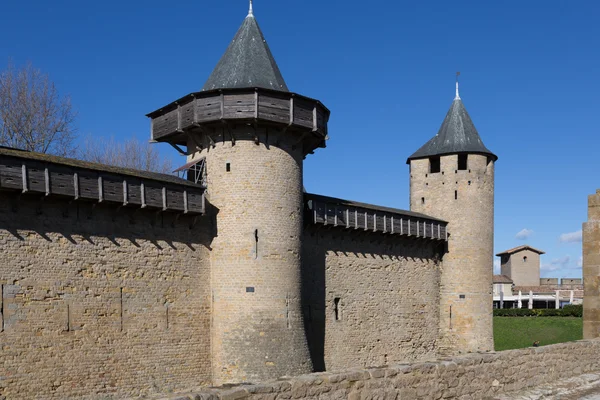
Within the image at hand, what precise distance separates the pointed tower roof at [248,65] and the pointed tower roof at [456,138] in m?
9.53

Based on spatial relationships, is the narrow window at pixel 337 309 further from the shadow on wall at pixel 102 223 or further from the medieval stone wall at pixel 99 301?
the shadow on wall at pixel 102 223

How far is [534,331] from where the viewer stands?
109 feet

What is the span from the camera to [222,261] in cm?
1619

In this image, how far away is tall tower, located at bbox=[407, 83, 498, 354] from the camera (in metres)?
24.2

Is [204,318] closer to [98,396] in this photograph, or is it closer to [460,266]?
[98,396]

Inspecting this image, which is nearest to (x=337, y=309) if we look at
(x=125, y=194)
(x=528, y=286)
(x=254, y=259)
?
(x=254, y=259)

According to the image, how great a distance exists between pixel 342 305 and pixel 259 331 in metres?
4.87

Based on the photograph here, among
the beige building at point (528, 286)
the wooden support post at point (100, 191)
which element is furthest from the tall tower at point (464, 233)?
the beige building at point (528, 286)

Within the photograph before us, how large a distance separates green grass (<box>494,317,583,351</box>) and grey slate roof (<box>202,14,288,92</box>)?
774 inches

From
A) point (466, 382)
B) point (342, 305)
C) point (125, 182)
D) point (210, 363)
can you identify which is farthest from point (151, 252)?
point (466, 382)

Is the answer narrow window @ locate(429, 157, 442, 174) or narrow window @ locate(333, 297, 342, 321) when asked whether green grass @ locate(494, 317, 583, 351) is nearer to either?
narrow window @ locate(429, 157, 442, 174)

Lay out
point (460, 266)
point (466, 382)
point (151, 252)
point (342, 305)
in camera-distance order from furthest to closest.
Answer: point (460, 266), point (342, 305), point (151, 252), point (466, 382)

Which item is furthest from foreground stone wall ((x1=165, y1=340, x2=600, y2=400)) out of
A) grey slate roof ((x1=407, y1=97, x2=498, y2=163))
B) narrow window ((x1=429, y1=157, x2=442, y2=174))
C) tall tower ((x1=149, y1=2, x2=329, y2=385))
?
narrow window ((x1=429, y1=157, x2=442, y2=174))

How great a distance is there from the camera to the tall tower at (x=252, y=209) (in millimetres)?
15719
